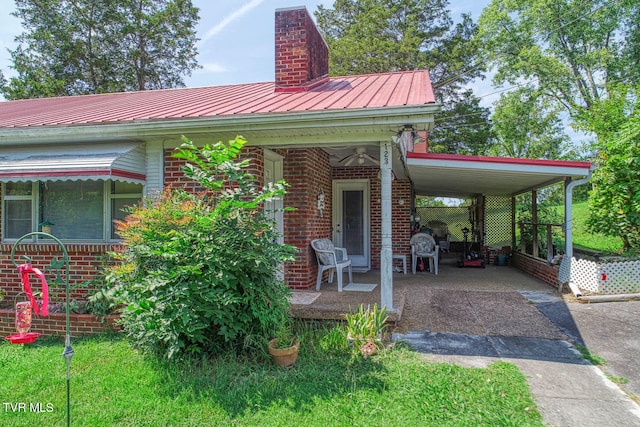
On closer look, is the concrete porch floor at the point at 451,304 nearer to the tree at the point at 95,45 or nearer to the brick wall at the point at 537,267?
the brick wall at the point at 537,267

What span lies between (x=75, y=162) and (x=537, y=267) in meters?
9.09

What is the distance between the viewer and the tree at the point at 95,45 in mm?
19812

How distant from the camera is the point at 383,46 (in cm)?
2059

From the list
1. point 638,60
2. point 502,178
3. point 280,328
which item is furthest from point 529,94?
point 280,328

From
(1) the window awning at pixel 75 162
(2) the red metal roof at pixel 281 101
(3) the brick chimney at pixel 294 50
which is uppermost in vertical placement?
(3) the brick chimney at pixel 294 50

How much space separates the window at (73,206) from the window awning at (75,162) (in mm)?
548

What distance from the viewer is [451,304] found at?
20.4ft

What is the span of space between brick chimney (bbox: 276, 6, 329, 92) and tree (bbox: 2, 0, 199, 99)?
17.2 meters

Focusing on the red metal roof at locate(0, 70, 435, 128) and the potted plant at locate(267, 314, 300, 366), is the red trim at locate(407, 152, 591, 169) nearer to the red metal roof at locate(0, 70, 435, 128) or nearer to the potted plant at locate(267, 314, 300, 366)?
the red metal roof at locate(0, 70, 435, 128)

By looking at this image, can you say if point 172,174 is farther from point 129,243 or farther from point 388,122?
point 388,122

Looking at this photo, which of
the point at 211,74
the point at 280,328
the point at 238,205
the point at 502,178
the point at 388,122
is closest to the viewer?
the point at 238,205

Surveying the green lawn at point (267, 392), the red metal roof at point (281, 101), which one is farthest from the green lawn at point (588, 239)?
the green lawn at point (267, 392)

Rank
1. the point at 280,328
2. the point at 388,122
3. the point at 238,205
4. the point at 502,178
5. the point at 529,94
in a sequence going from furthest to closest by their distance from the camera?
the point at 529,94
the point at 502,178
the point at 388,122
the point at 280,328
the point at 238,205

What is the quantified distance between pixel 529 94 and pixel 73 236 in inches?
925
